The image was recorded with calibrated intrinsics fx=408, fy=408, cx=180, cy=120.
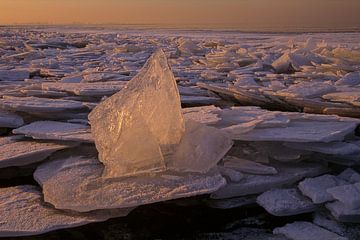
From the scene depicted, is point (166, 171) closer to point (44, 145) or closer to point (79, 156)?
point (79, 156)

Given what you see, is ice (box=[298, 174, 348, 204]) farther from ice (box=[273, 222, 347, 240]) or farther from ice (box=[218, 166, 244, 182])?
ice (box=[218, 166, 244, 182])

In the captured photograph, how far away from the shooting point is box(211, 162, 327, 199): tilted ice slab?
193cm

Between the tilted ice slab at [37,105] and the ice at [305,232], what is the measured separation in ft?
6.36

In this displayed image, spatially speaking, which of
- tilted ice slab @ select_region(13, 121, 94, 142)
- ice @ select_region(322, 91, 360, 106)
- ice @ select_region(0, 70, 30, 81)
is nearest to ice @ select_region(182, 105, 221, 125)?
tilted ice slab @ select_region(13, 121, 94, 142)

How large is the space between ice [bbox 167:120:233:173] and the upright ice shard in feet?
0.16

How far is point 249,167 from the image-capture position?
2.03m

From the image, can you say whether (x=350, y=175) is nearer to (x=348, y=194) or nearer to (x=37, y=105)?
(x=348, y=194)

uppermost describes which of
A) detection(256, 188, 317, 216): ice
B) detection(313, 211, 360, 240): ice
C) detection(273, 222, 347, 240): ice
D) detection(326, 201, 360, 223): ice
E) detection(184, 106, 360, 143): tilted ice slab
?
detection(184, 106, 360, 143): tilted ice slab

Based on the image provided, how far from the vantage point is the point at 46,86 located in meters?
3.97

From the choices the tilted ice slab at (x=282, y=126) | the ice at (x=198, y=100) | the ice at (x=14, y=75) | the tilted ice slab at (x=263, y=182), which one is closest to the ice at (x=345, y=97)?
the tilted ice slab at (x=282, y=126)

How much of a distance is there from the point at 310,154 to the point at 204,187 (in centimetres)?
74

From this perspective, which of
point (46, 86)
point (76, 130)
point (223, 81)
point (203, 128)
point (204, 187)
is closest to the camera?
point (204, 187)

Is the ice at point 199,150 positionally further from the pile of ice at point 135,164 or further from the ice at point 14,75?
the ice at point 14,75

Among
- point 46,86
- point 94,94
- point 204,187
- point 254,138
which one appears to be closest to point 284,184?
point 254,138
